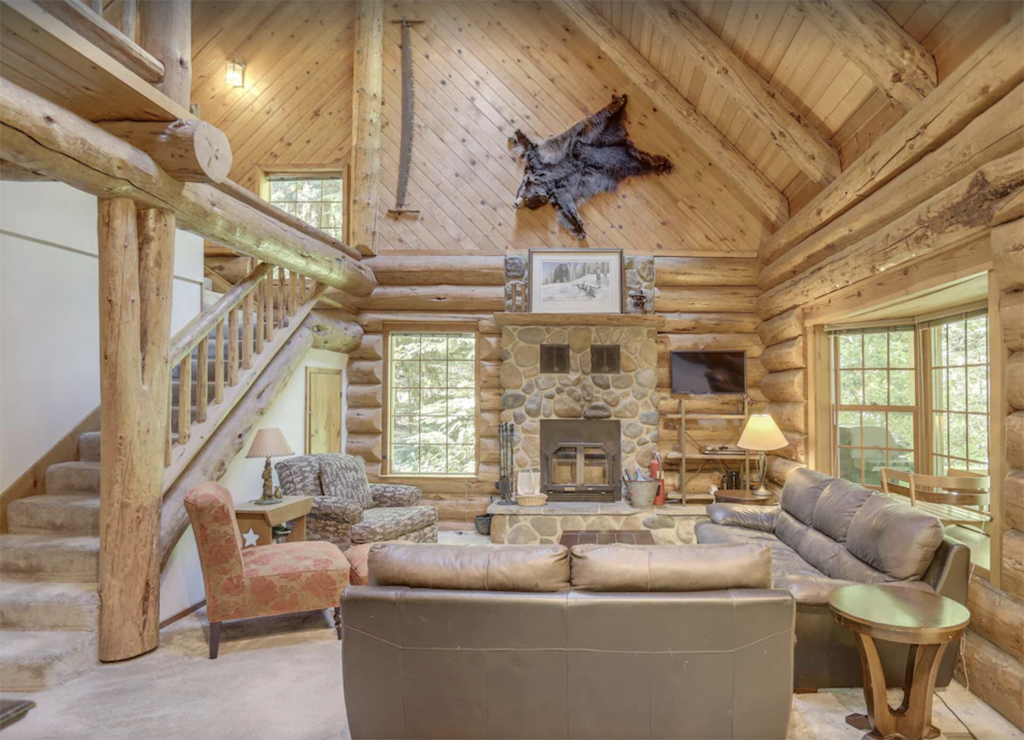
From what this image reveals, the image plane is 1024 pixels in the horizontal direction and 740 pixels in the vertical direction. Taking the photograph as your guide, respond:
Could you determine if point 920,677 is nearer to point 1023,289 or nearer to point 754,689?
point 754,689

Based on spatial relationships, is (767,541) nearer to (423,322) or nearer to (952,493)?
(952,493)

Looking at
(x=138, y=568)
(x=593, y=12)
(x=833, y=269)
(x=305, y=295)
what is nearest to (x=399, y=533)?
(x=138, y=568)

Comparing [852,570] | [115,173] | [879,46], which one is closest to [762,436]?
[852,570]

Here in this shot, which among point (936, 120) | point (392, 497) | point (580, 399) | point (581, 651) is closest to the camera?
point (581, 651)

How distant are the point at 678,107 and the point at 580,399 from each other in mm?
3302

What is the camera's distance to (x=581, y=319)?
21.4 feet

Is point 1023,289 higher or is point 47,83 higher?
point 47,83

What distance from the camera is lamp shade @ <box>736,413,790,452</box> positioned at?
5.09m

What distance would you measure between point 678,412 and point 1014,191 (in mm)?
4367

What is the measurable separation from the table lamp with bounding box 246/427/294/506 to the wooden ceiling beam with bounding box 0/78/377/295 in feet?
4.58


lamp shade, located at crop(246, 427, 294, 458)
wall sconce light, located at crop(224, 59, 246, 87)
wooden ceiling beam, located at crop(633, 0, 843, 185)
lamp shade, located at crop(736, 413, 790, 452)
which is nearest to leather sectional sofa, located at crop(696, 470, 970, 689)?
lamp shade, located at crop(736, 413, 790, 452)

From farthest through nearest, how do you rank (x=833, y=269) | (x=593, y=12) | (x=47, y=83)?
(x=593, y=12) < (x=833, y=269) < (x=47, y=83)

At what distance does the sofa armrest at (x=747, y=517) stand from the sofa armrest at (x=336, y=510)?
2931mm

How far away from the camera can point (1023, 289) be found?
2875mm
